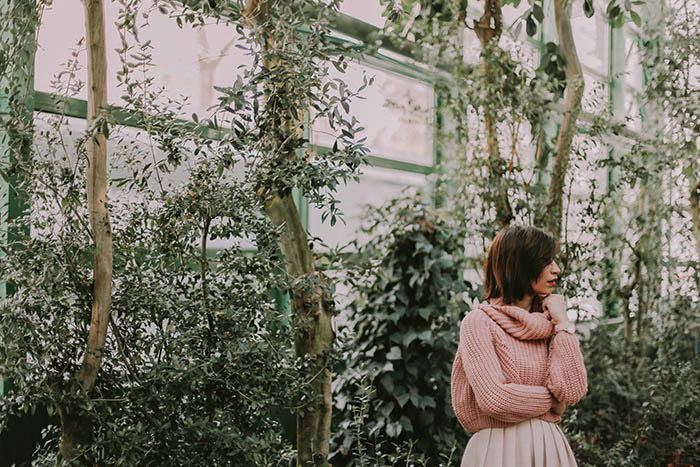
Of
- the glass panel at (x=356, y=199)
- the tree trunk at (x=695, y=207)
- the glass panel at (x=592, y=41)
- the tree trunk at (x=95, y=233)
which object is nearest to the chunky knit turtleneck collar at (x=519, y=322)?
the tree trunk at (x=95, y=233)

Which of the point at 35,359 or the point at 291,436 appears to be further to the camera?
the point at 291,436

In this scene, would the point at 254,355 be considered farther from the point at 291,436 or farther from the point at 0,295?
the point at 291,436

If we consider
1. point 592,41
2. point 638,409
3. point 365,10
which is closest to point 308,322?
point 365,10

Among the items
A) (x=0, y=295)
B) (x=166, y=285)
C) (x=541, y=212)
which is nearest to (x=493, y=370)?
(x=166, y=285)

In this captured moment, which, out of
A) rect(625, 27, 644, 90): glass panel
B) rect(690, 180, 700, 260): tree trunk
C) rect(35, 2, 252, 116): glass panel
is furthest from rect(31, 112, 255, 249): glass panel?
rect(625, 27, 644, 90): glass panel

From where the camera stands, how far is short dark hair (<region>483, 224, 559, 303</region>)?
2.24 meters

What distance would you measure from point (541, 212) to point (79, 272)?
274cm

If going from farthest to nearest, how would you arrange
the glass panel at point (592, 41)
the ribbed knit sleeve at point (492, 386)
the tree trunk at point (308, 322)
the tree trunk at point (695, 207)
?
the glass panel at point (592, 41), the tree trunk at point (695, 207), the tree trunk at point (308, 322), the ribbed knit sleeve at point (492, 386)

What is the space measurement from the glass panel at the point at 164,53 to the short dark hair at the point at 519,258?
4.78ft

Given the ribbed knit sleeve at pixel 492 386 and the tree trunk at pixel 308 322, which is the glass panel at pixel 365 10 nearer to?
the tree trunk at pixel 308 322

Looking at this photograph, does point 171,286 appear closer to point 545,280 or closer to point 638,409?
point 545,280

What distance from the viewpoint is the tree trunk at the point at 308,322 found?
103 inches

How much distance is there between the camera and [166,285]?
228 cm

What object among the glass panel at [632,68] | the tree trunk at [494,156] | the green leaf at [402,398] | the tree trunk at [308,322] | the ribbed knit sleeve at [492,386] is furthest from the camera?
the glass panel at [632,68]
